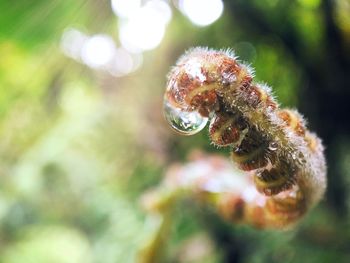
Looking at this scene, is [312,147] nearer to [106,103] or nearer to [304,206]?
[304,206]

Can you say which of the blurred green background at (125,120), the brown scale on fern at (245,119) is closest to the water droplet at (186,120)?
the brown scale on fern at (245,119)

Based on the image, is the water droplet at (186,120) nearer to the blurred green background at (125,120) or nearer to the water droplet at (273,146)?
the water droplet at (273,146)

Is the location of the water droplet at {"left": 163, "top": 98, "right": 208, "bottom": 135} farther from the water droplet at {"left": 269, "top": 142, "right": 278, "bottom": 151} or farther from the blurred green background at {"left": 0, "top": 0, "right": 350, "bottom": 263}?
the blurred green background at {"left": 0, "top": 0, "right": 350, "bottom": 263}

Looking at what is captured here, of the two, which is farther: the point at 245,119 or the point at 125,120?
the point at 125,120

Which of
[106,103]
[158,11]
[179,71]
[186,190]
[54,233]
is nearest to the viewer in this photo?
[179,71]

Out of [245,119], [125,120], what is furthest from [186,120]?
[125,120]

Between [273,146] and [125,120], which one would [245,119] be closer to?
[273,146]

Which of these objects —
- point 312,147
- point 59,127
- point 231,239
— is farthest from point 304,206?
point 59,127
